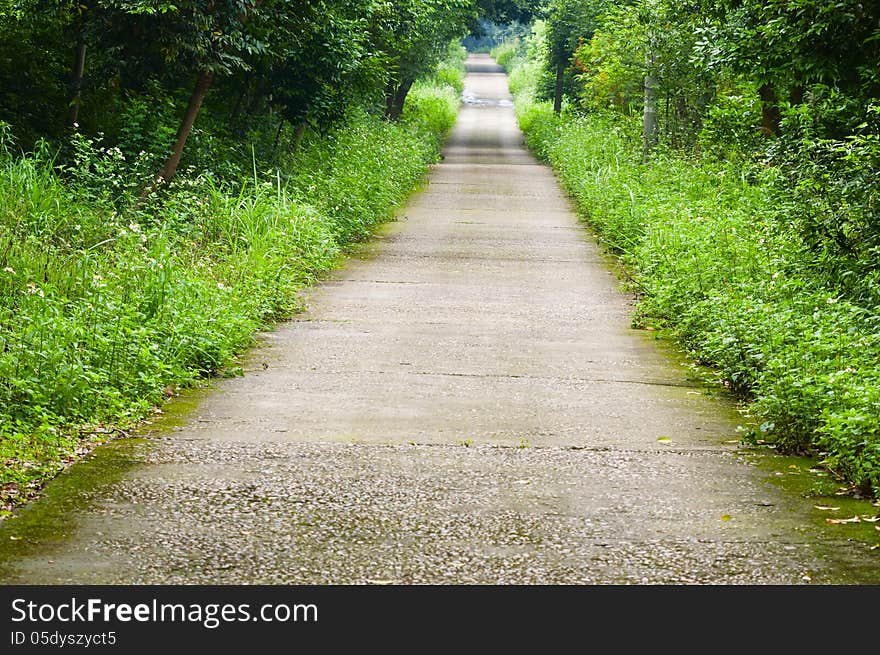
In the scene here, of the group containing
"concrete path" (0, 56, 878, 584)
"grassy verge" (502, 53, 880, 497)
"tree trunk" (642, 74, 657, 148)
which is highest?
"tree trunk" (642, 74, 657, 148)

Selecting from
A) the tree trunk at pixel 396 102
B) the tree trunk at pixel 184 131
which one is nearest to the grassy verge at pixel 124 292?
the tree trunk at pixel 184 131

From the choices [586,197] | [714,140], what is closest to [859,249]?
[714,140]

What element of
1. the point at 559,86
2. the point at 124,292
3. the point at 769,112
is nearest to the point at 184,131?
the point at 124,292

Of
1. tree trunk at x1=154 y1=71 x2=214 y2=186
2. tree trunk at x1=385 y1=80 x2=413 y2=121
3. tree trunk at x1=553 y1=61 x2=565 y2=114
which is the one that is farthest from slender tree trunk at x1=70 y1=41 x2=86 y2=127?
tree trunk at x1=553 y1=61 x2=565 y2=114

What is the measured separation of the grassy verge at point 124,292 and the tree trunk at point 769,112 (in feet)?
20.2

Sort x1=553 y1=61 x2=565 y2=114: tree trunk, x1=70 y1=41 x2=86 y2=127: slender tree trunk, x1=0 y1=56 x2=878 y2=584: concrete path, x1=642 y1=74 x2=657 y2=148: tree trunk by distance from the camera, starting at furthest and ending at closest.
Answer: x1=553 y1=61 x2=565 y2=114: tree trunk
x1=642 y1=74 x2=657 y2=148: tree trunk
x1=70 y1=41 x2=86 y2=127: slender tree trunk
x1=0 y1=56 x2=878 y2=584: concrete path

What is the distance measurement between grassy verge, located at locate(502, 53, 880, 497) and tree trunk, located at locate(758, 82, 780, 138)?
2.57 ft

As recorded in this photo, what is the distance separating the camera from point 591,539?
17.7 feet

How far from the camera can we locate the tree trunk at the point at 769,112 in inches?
668

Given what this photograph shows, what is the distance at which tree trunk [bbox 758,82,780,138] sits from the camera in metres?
17.0

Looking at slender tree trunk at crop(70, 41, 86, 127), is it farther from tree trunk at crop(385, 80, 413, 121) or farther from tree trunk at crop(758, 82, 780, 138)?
tree trunk at crop(385, 80, 413, 121)

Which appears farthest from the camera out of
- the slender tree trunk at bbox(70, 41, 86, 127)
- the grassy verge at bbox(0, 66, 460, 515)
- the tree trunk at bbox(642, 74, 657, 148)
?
the tree trunk at bbox(642, 74, 657, 148)

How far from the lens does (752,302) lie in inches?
373

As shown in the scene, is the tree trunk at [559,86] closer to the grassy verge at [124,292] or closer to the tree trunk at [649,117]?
the tree trunk at [649,117]
